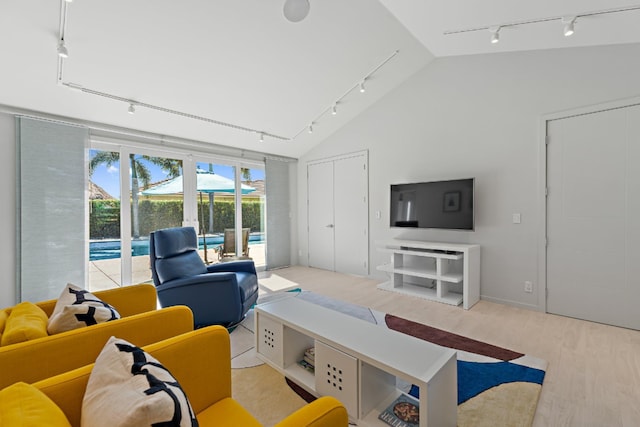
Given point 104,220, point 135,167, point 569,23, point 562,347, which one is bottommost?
point 562,347

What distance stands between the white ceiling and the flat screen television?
157 centimetres

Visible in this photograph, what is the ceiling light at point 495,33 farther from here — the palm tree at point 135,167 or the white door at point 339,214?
the palm tree at point 135,167

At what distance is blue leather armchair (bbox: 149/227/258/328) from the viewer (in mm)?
2637

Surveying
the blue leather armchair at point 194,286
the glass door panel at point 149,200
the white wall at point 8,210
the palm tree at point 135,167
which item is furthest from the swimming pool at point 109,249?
the blue leather armchair at point 194,286

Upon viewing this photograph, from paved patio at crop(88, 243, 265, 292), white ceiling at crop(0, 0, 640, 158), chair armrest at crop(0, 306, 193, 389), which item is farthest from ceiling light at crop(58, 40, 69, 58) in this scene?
paved patio at crop(88, 243, 265, 292)

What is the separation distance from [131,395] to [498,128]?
4056 mm

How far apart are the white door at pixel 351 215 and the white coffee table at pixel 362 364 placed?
9.36ft

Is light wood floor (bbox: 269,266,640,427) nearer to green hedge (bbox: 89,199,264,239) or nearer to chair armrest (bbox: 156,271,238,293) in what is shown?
chair armrest (bbox: 156,271,238,293)

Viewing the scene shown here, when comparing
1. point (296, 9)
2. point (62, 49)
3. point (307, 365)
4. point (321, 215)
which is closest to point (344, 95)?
point (296, 9)

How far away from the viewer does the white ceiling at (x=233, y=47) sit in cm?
234

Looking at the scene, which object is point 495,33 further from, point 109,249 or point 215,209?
point 109,249

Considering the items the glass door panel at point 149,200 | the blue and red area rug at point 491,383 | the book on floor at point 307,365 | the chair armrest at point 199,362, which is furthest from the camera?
the glass door panel at point 149,200

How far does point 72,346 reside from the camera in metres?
1.26

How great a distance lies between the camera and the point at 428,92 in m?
4.02
